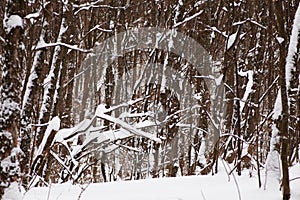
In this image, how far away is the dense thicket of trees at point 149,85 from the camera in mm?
4941

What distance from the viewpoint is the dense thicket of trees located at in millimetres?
4941

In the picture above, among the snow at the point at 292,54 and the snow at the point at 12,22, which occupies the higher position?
the snow at the point at 12,22

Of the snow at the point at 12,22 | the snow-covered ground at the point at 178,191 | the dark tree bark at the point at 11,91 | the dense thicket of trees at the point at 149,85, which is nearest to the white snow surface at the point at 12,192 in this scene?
the dark tree bark at the point at 11,91

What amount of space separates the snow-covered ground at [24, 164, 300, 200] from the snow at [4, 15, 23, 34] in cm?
103

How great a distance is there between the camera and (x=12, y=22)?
2.36m

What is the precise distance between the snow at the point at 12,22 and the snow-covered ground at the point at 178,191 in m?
1.03

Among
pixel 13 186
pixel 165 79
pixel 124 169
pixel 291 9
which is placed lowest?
pixel 124 169

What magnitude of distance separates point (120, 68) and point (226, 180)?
18.1ft

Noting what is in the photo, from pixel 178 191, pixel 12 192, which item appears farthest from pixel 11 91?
pixel 178 191

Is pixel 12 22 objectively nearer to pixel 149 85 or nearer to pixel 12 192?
pixel 12 192

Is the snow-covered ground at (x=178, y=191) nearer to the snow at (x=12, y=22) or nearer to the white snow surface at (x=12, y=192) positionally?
the white snow surface at (x=12, y=192)

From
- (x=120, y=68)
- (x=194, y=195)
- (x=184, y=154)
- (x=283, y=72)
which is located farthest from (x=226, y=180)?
(x=120, y=68)

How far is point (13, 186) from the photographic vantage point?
2271 mm

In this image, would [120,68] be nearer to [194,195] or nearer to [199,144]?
[199,144]
